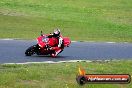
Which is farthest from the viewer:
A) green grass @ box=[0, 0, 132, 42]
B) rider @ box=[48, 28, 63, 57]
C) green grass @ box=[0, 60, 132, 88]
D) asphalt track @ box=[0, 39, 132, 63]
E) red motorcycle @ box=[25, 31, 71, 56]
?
green grass @ box=[0, 0, 132, 42]

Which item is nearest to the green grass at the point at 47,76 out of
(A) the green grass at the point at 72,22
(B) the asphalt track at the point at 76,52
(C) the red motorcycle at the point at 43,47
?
(B) the asphalt track at the point at 76,52

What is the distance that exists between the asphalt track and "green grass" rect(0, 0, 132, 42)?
3751mm

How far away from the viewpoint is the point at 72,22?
38812 millimetres

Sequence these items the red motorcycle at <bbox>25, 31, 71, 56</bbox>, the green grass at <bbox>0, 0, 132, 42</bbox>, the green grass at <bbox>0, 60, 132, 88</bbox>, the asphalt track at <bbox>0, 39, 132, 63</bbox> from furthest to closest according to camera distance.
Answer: the green grass at <bbox>0, 0, 132, 42</bbox> < the red motorcycle at <bbox>25, 31, 71, 56</bbox> < the asphalt track at <bbox>0, 39, 132, 63</bbox> < the green grass at <bbox>0, 60, 132, 88</bbox>

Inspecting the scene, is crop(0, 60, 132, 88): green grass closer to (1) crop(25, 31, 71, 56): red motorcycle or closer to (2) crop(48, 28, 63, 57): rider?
(1) crop(25, 31, 71, 56): red motorcycle

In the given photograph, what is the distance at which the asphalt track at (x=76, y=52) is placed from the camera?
1852cm

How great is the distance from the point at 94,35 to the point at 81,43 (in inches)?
259

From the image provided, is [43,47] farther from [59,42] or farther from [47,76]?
[47,76]

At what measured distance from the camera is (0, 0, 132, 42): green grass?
101 feet

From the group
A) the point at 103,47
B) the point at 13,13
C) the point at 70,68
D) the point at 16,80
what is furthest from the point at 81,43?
the point at 13,13

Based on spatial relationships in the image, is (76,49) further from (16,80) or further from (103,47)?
(16,80)

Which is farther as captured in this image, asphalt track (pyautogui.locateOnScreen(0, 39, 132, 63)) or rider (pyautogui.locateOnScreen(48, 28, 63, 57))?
rider (pyautogui.locateOnScreen(48, 28, 63, 57))

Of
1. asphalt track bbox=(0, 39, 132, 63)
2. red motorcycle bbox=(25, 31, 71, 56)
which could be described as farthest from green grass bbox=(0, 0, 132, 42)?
red motorcycle bbox=(25, 31, 71, 56)

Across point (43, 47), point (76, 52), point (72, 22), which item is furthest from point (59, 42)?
point (72, 22)
